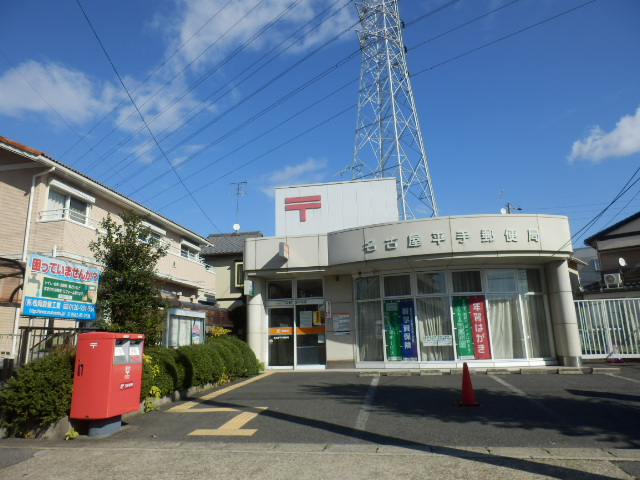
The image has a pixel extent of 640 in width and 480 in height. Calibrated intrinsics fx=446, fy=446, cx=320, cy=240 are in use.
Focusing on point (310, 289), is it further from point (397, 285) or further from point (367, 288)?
point (397, 285)

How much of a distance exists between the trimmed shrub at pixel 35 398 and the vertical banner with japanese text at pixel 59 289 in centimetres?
100

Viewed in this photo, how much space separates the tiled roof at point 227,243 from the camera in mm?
27406

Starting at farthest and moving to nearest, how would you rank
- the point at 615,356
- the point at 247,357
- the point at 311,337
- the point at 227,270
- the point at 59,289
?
1. the point at 227,270
2. the point at 311,337
3. the point at 615,356
4. the point at 247,357
5. the point at 59,289

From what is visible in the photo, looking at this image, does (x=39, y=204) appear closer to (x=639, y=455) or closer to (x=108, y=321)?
(x=108, y=321)

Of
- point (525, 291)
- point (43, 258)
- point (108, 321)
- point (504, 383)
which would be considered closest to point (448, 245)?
point (525, 291)

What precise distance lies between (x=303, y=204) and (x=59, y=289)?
11.1 meters

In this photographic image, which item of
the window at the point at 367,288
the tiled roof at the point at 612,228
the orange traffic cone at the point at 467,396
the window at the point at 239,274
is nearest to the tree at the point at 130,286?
the orange traffic cone at the point at 467,396

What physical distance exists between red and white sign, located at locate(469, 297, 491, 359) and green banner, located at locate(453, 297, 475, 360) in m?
0.12

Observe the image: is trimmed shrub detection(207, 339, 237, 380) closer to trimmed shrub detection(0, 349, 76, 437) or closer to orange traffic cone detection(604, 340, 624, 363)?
trimmed shrub detection(0, 349, 76, 437)

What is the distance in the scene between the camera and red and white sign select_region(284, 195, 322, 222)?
1784cm

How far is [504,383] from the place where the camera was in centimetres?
1081

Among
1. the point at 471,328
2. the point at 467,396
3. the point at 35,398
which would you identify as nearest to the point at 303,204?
the point at 471,328

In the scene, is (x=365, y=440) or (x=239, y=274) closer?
(x=365, y=440)

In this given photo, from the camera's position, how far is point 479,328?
14.1 metres
